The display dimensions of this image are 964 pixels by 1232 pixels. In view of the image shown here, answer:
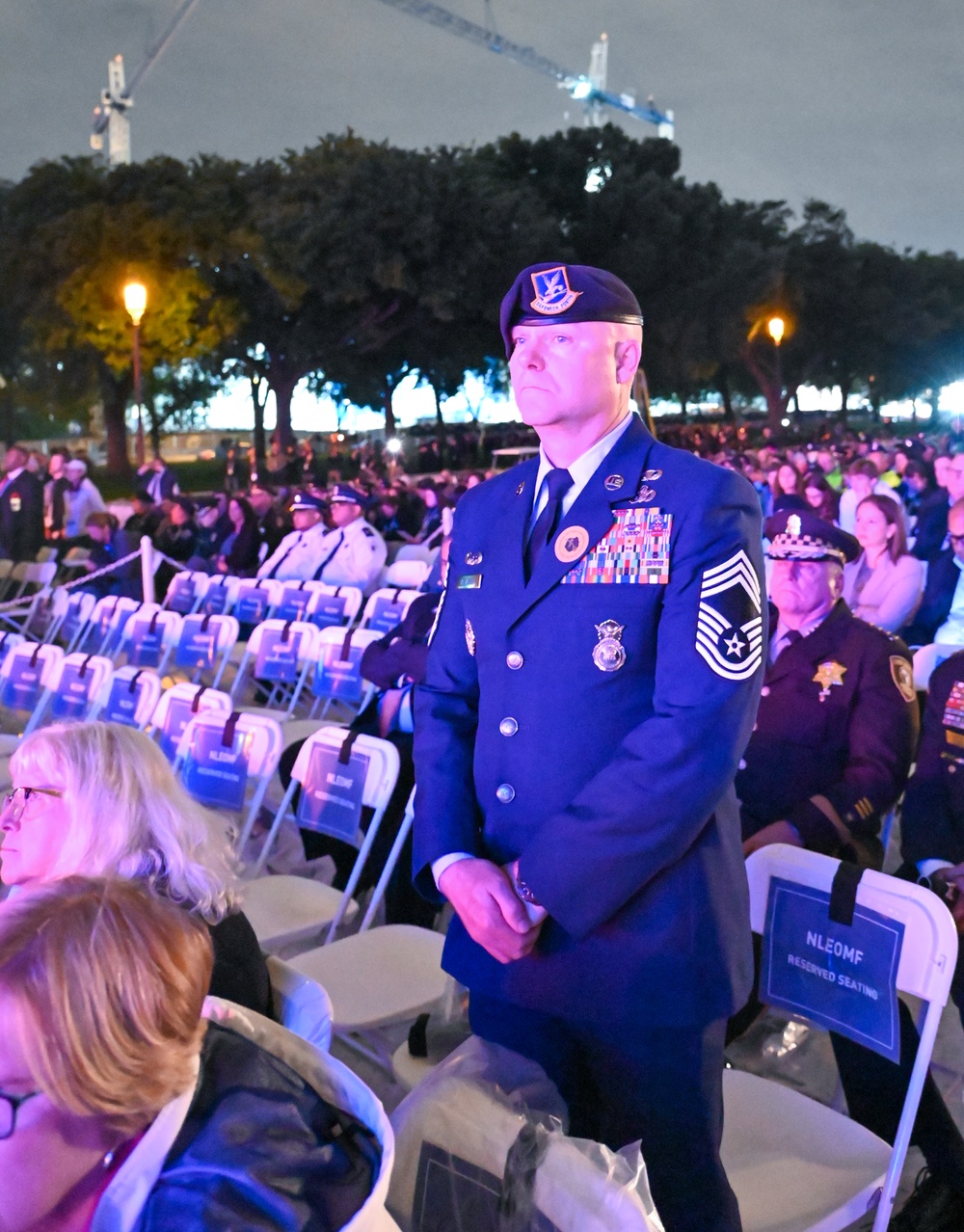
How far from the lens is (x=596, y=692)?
1671 millimetres

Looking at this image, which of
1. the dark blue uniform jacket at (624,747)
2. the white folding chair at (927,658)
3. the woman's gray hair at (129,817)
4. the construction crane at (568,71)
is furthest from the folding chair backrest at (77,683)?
the construction crane at (568,71)

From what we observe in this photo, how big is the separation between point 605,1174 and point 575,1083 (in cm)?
52

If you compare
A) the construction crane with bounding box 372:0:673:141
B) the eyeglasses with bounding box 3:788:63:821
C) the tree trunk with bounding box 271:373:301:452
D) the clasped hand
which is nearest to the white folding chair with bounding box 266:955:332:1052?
the clasped hand

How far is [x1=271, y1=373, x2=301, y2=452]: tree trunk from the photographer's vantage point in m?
28.2

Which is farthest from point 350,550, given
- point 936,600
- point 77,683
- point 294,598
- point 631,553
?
point 631,553

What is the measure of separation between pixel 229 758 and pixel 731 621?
2.55 metres

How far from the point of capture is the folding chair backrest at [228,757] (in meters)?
3.70

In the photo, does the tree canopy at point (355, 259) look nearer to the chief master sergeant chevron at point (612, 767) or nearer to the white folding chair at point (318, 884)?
the white folding chair at point (318, 884)

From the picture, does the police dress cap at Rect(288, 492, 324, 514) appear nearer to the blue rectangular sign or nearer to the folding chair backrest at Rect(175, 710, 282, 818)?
the folding chair backrest at Rect(175, 710, 282, 818)

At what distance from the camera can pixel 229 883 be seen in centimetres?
215

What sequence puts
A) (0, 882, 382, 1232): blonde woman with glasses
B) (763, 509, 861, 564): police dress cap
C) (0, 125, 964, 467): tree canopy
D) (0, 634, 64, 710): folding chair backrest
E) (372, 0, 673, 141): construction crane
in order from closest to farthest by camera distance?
(0, 882, 382, 1232): blonde woman with glasses, (763, 509, 861, 564): police dress cap, (0, 634, 64, 710): folding chair backrest, (0, 125, 964, 467): tree canopy, (372, 0, 673, 141): construction crane

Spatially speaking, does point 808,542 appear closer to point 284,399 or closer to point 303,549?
point 303,549

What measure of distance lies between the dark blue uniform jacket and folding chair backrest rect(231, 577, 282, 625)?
6.10 metres

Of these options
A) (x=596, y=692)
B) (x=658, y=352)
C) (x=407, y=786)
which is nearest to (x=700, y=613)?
(x=596, y=692)
